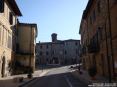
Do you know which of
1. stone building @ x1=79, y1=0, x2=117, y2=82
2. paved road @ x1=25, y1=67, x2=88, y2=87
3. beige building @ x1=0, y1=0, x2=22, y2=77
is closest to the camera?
stone building @ x1=79, y1=0, x2=117, y2=82

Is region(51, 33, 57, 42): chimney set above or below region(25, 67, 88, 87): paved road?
above

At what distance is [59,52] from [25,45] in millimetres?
58797

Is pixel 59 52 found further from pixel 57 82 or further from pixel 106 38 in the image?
pixel 106 38

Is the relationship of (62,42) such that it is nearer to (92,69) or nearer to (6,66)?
(6,66)

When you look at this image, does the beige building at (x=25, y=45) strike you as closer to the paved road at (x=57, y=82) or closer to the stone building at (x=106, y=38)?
the stone building at (x=106, y=38)

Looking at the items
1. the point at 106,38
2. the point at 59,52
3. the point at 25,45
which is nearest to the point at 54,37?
the point at 59,52

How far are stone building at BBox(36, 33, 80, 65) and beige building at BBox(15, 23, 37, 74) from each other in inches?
2230

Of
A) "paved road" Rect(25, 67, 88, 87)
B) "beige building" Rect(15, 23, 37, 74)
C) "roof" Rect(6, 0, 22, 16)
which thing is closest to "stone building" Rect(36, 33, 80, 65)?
"beige building" Rect(15, 23, 37, 74)

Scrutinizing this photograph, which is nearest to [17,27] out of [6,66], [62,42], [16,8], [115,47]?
[16,8]

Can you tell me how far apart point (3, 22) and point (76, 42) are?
78008mm

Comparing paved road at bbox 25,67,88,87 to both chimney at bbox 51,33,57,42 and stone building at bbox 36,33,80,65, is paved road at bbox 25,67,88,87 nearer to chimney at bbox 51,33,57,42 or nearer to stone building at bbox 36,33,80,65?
stone building at bbox 36,33,80,65

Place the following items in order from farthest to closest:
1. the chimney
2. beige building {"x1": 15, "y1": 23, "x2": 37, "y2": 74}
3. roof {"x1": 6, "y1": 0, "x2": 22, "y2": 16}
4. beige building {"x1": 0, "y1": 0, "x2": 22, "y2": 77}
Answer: the chimney → beige building {"x1": 15, "y1": 23, "x2": 37, "y2": 74} → roof {"x1": 6, "y1": 0, "x2": 22, "y2": 16} → beige building {"x1": 0, "y1": 0, "x2": 22, "y2": 77}

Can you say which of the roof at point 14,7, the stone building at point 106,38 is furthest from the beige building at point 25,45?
the stone building at point 106,38

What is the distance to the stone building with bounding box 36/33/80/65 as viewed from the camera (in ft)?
371
